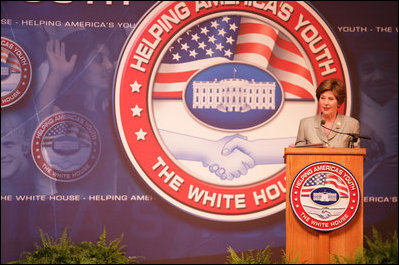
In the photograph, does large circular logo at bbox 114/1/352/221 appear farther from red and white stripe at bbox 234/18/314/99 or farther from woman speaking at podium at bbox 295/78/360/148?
woman speaking at podium at bbox 295/78/360/148

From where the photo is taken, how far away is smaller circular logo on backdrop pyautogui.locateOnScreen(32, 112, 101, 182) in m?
5.04

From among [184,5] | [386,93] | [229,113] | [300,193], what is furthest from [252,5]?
[300,193]

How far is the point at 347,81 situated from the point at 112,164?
7.43 ft

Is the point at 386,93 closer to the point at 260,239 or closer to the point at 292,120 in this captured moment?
the point at 292,120

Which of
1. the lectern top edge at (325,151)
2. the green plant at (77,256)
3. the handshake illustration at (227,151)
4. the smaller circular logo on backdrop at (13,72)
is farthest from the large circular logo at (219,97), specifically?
the lectern top edge at (325,151)

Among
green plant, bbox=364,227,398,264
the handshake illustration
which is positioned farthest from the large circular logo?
green plant, bbox=364,227,398,264

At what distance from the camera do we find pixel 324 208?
10.4 ft

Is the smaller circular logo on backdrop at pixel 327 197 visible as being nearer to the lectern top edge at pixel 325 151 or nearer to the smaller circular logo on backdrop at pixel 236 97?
the lectern top edge at pixel 325 151

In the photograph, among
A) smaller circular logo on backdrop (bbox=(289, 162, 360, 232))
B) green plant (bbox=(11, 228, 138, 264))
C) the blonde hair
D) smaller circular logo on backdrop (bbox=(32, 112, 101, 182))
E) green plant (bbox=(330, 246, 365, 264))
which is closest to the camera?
green plant (bbox=(330, 246, 365, 264))

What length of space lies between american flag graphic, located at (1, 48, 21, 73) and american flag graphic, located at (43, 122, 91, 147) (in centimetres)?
62

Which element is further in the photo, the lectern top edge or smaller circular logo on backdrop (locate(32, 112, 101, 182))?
smaller circular logo on backdrop (locate(32, 112, 101, 182))

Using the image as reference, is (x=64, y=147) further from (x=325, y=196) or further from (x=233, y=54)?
(x=325, y=196)

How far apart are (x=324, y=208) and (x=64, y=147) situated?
8.87ft

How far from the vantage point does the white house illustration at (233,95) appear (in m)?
5.11
